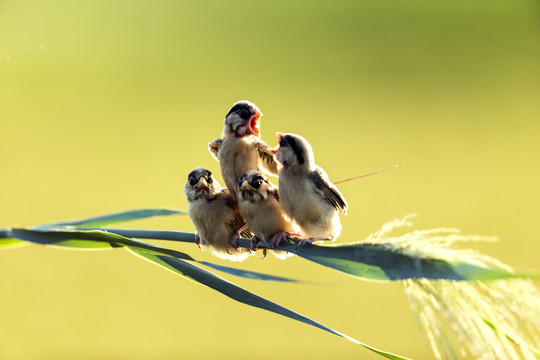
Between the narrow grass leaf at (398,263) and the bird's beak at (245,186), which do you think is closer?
the narrow grass leaf at (398,263)

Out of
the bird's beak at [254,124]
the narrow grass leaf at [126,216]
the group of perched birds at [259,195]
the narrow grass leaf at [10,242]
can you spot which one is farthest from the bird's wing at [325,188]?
the narrow grass leaf at [10,242]

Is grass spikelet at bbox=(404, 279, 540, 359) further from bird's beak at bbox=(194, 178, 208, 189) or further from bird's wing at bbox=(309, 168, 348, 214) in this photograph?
bird's beak at bbox=(194, 178, 208, 189)

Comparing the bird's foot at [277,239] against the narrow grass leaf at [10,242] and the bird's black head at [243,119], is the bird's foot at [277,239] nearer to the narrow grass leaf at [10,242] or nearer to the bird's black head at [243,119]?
the bird's black head at [243,119]

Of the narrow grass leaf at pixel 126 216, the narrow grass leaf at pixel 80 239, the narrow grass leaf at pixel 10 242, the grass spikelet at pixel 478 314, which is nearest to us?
the grass spikelet at pixel 478 314

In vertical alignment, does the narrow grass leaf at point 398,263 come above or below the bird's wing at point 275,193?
below

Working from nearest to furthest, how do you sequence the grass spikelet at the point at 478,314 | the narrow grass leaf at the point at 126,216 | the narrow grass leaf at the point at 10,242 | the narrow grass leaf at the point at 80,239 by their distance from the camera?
the grass spikelet at the point at 478,314 → the narrow grass leaf at the point at 80,239 → the narrow grass leaf at the point at 10,242 → the narrow grass leaf at the point at 126,216
